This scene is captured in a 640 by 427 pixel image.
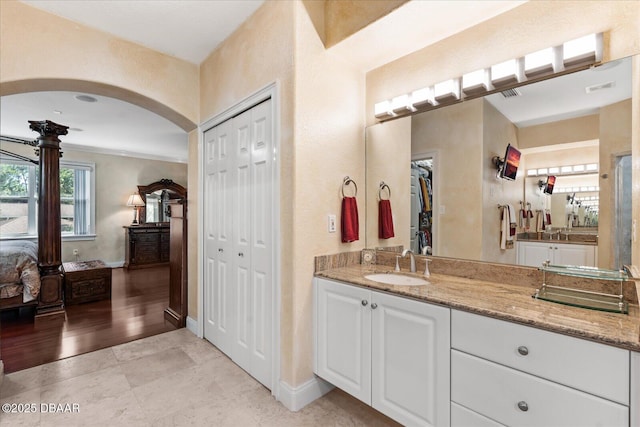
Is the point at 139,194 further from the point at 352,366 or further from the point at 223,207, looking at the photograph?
the point at 352,366

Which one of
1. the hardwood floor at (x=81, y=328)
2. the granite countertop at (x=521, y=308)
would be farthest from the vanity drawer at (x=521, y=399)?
the hardwood floor at (x=81, y=328)

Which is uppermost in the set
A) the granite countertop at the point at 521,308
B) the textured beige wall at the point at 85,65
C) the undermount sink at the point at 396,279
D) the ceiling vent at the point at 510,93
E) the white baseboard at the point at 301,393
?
the textured beige wall at the point at 85,65

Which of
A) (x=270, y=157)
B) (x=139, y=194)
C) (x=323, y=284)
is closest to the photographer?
(x=323, y=284)

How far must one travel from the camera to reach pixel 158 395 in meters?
2.07

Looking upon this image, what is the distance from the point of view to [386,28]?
6.14ft

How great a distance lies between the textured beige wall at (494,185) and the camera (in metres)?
1.80

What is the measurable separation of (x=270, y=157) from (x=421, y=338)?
4.76 feet

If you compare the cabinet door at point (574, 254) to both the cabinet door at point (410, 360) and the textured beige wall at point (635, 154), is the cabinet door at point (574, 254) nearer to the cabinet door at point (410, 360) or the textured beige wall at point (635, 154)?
the textured beige wall at point (635, 154)

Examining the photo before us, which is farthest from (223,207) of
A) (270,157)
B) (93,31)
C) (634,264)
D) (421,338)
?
(634,264)

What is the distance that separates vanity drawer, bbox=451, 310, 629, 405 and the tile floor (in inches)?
36.3

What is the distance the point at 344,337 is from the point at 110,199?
22.7ft

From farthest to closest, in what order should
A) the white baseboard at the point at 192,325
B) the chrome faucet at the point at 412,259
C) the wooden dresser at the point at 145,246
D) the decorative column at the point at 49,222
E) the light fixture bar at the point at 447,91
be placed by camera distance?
the wooden dresser at the point at 145,246, the decorative column at the point at 49,222, the white baseboard at the point at 192,325, the chrome faucet at the point at 412,259, the light fixture bar at the point at 447,91

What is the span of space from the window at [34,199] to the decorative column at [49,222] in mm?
2416

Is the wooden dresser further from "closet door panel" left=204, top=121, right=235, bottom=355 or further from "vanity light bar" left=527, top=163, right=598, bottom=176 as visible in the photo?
"vanity light bar" left=527, top=163, right=598, bottom=176
